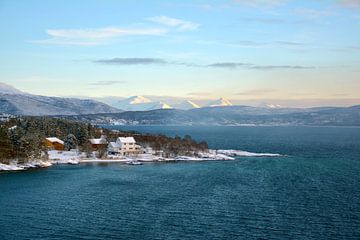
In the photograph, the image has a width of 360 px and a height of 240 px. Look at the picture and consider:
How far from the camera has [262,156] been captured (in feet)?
324

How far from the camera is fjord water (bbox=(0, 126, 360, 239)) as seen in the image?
121ft

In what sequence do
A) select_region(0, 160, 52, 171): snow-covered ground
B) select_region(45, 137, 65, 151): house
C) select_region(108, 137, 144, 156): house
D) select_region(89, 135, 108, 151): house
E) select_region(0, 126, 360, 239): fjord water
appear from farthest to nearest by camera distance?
select_region(89, 135, 108, 151): house < select_region(45, 137, 65, 151): house < select_region(108, 137, 144, 156): house < select_region(0, 160, 52, 171): snow-covered ground < select_region(0, 126, 360, 239): fjord water

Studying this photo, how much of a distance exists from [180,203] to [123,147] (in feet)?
166

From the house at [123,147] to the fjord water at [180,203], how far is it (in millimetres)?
19406

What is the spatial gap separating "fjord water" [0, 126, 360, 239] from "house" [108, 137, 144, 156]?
1941cm

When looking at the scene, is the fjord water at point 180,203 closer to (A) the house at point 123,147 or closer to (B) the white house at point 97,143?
(A) the house at point 123,147

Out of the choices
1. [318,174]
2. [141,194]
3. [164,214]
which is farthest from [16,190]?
[318,174]

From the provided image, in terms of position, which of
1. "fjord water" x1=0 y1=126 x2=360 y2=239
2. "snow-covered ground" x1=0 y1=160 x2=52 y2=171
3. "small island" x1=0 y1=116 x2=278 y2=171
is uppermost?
"small island" x1=0 y1=116 x2=278 y2=171

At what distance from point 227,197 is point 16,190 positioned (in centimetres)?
2462

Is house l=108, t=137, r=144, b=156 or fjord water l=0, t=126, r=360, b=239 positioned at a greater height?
house l=108, t=137, r=144, b=156

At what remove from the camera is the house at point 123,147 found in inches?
3775

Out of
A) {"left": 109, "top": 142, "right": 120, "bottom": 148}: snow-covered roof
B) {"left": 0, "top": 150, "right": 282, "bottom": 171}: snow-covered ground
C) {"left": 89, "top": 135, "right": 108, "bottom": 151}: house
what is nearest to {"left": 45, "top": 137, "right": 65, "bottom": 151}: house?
{"left": 0, "top": 150, "right": 282, "bottom": 171}: snow-covered ground

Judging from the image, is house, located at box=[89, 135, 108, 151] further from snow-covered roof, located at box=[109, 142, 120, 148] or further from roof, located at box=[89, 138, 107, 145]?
snow-covered roof, located at box=[109, 142, 120, 148]

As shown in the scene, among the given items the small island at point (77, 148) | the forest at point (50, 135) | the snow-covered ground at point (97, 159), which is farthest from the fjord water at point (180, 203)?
the forest at point (50, 135)
